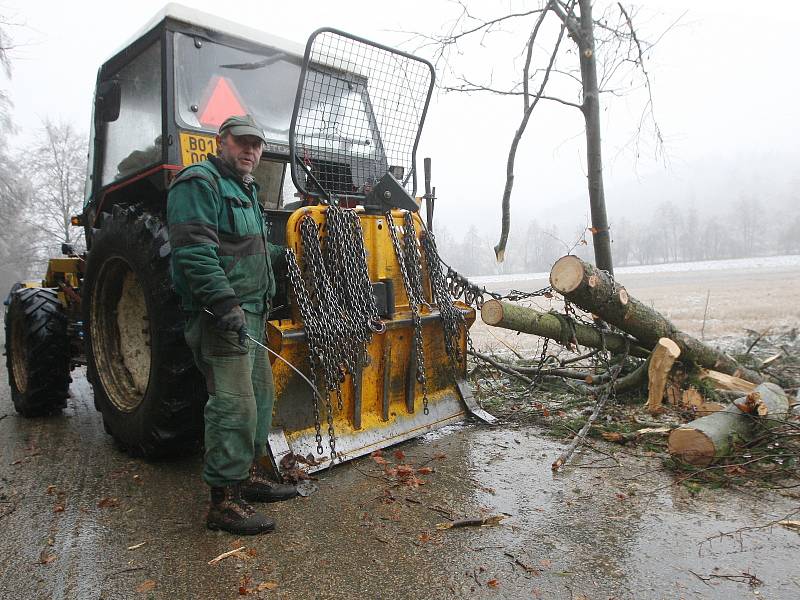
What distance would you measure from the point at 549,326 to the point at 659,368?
922 millimetres

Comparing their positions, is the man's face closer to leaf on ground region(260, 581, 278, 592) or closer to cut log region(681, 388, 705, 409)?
leaf on ground region(260, 581, 278, 592)

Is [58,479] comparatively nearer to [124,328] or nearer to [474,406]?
[124,328]

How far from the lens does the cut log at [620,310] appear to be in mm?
4395

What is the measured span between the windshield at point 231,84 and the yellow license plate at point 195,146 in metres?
0.07

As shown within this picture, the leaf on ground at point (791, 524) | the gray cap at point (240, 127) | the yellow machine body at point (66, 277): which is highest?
the gray cap at point (240, 127)

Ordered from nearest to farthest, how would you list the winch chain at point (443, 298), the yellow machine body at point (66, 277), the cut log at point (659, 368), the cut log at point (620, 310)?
1. the winch chain at point (443, 298)
2. the cut log at point (620, 310)
3. the cut log at point (659, 368)
4. the yellow machine body at point (66, 277)

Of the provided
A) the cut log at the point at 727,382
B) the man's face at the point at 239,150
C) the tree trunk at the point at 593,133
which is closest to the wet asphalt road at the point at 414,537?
the cut log at the point at 727,382

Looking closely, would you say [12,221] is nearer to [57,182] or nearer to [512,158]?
[57,182]

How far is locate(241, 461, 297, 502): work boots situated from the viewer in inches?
120

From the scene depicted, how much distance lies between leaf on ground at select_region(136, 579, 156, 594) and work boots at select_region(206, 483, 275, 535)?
44 centimetres

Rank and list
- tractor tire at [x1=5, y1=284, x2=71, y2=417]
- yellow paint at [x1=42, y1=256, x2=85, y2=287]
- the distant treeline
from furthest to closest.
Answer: the distant treeline
yellow paint at [x1=42, y1=256, x2=85, y2=287]
tractor tire at [x1=5, y1=284, x2=71, y2=417]

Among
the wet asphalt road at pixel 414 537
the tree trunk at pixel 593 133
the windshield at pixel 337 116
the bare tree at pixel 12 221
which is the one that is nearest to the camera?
the wet asphalt road at pixel 414 537

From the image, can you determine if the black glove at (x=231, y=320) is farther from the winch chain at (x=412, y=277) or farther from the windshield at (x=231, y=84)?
the windshield at (x=231, y=84)

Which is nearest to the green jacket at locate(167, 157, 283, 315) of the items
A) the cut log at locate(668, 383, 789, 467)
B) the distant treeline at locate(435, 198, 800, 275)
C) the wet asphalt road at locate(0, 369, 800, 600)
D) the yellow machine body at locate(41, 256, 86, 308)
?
the wet asphalt road at locate(0, 369, 800, 600)
